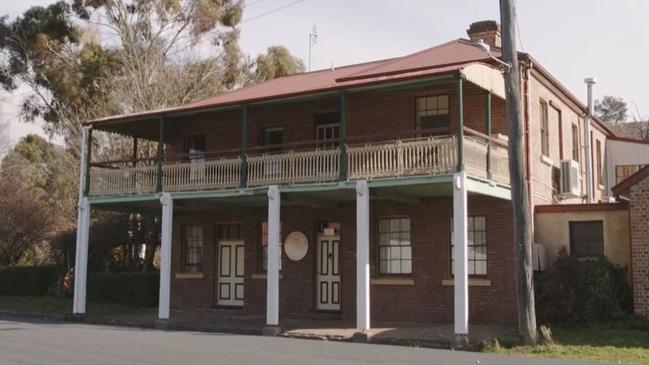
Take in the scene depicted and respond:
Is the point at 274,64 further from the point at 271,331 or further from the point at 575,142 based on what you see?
the point at 271,331

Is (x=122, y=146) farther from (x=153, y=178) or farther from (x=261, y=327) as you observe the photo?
(x=261, y=327)

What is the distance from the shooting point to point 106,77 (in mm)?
34031

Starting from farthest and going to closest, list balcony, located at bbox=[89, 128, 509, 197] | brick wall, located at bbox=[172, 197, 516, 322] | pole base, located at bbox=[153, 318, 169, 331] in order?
pole base, located at bbox=[153, 318, 169, 331]
brick wall, located at bbox=[172, 197, 516, 322]
balcony, located at bbox=[89, 128, 509, 197]

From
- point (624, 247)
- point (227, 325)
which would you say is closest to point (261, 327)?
point (227, 325)

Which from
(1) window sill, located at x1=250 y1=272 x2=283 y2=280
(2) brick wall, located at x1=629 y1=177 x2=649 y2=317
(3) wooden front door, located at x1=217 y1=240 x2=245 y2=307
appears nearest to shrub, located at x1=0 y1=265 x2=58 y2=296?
(3) wooden front door, located at x1=217 y1=240 x2=245 y2=307

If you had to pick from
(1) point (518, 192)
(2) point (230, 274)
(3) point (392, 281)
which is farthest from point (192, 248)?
(1) point (518, 192)

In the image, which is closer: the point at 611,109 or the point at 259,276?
the point at 259,276

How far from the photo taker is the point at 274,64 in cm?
3944

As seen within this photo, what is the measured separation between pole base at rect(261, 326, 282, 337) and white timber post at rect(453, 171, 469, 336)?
442 centimetres

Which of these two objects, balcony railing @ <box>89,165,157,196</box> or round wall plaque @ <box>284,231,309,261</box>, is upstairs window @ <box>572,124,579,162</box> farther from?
balcony railing @ <box>89,165,157,196</box>

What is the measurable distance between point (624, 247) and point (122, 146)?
22.3 m

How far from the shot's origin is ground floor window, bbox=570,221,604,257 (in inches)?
733

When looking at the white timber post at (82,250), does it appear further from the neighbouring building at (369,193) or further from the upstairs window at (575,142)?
the upstairs window at (575,142)

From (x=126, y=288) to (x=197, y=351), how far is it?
563 inches
